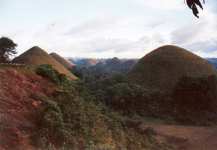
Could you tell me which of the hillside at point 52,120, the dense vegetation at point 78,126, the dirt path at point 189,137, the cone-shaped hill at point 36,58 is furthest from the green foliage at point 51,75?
the cone-shaped hill at point 36,58

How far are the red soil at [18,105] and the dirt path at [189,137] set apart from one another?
22.8 feet

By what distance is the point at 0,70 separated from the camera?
1374 centimetres

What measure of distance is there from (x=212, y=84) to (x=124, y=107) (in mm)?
6899

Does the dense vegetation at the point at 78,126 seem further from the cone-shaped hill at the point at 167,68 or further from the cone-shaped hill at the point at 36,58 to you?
the cone-shaped hill at the point at 36,58

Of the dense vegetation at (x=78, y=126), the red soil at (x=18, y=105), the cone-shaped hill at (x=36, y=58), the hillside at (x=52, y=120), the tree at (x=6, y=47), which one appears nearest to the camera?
the red soil at (x=18, y=105)

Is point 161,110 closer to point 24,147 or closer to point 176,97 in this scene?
point 176,97

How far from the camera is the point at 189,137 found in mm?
20766

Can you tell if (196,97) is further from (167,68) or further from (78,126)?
(78,126)

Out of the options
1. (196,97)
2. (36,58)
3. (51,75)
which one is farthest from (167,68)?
(51,75)

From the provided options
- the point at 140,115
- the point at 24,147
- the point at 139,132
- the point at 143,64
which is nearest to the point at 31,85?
the point at 24,147

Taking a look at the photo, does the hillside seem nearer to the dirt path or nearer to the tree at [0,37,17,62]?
the dirt path

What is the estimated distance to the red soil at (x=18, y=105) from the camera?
9984mm

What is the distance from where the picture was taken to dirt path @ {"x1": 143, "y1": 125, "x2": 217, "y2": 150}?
1720 centimetres

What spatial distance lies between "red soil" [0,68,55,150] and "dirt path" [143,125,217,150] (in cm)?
695
